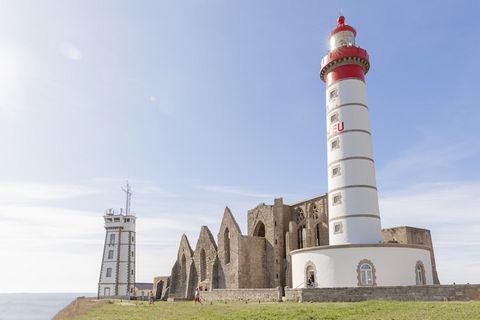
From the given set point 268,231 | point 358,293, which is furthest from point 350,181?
point 268,231

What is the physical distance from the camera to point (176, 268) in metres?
52.8

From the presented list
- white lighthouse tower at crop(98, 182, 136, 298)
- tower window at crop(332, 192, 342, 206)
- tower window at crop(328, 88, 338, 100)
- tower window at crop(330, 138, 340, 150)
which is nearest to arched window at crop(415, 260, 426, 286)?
tower window at crop(332, 192, 342, 206)

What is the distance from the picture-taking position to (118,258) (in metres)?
56.4

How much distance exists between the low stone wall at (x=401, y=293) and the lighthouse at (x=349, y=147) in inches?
184

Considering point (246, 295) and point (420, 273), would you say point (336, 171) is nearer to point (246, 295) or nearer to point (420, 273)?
point (420, 273)

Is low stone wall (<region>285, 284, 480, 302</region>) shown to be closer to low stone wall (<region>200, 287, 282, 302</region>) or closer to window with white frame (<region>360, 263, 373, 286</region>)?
window with white frame (<region>360, 263, 373, 286</region>)

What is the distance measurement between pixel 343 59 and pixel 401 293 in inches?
673

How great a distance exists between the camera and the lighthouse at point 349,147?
2800cm

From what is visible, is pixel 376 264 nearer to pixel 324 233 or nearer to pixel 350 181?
pixel 350 181

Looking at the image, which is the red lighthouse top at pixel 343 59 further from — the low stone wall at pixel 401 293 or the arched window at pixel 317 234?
the low stone wall at pixel 401 293

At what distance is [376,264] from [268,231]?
1746cm

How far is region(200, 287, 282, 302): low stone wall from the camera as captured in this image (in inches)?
1075

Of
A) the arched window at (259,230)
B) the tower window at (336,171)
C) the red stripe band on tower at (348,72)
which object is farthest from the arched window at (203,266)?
the red stripe band on tower at (348,72)

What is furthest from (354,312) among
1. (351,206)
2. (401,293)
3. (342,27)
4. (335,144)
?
(342,27)
